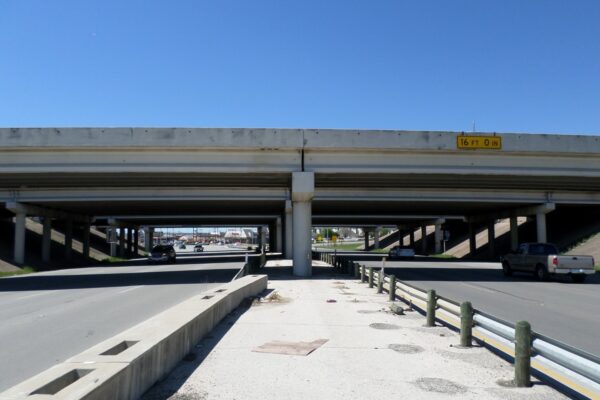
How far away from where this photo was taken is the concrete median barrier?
14.6 feet

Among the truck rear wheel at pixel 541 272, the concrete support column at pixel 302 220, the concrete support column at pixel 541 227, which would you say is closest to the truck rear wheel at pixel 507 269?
the truck rear wheel at pixel 541 272

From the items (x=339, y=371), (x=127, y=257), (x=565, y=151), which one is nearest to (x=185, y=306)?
(x=339, y=371)

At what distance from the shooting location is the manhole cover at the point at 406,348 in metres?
8.50

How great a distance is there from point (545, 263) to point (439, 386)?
20.2 metres

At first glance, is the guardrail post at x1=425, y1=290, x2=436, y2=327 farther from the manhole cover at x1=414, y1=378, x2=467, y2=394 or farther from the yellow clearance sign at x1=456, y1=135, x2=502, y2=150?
the yellow clearance sign at x1=456, y1=135, x2=502, y2=150

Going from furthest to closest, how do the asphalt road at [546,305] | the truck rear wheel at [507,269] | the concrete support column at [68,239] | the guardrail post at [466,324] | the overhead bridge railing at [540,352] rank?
the concrete support column at [68,239] < the truck rear wheel at [507,269] < the asphalt road at [546,305] < the guardrail post at [466,324] < the overhead bridge railing at [540,352]

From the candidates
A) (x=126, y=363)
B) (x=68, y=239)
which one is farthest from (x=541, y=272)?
(x=68, y=239)

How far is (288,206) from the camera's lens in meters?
42.8

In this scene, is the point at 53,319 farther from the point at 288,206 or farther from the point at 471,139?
the point at 288,206

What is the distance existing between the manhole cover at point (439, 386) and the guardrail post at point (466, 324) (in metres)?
2.10

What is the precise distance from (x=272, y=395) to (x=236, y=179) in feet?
86.4

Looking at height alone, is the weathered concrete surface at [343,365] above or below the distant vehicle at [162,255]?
below

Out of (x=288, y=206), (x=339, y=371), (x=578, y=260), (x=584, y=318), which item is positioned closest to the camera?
(x=339, y=371)

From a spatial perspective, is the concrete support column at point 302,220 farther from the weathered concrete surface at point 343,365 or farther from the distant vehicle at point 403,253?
the distant vehicle at point 403,253
